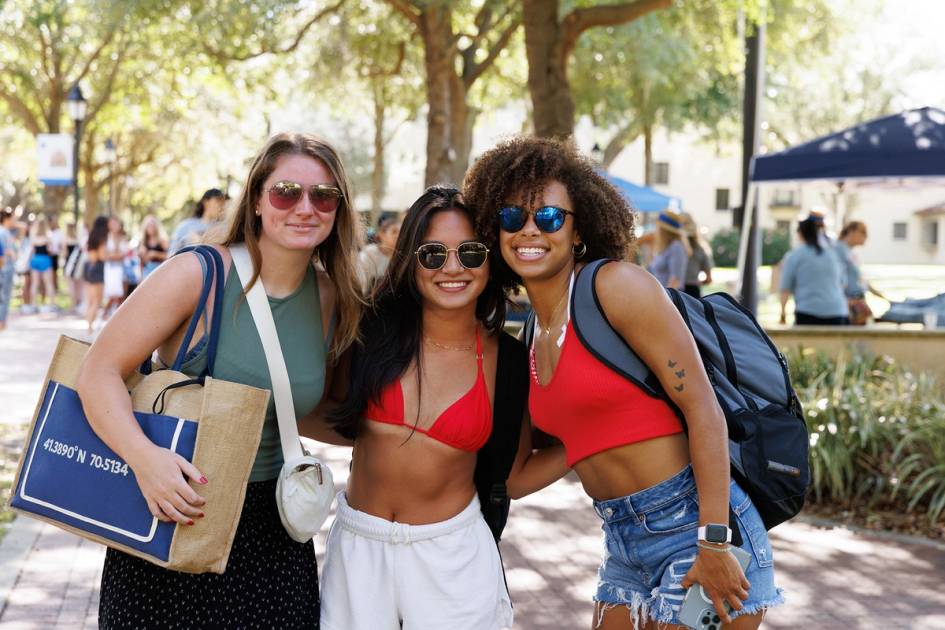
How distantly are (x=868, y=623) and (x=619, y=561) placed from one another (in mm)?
2592

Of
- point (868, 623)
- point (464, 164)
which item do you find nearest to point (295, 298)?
point (868, 623)

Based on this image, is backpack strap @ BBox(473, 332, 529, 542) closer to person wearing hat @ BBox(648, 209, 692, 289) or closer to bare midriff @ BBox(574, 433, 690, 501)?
bare midriff @ BBox(574, 433, 690, 501)

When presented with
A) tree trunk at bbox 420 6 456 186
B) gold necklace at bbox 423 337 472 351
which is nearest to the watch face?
gold necklace at bbox 423 337 472 351

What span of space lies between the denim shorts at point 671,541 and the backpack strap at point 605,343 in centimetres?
28

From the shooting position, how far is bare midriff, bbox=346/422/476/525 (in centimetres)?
319

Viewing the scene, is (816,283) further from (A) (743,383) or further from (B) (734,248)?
(B) (734,248)

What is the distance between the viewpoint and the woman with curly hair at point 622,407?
2789 millimetres

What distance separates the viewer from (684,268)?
42.4 feet

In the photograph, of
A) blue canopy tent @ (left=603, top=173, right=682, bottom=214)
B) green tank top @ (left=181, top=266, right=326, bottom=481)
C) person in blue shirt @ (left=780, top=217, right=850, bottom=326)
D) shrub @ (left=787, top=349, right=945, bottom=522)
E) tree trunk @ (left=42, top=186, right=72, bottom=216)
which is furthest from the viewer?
tree trunk @ (left=42, top=186, right=72, bottom=216)

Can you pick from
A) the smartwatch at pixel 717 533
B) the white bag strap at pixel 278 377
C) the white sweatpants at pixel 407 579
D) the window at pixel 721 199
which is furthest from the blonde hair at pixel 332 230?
the window at pixel 721 199

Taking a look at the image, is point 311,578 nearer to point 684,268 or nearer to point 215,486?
point 215,486

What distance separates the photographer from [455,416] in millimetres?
3178

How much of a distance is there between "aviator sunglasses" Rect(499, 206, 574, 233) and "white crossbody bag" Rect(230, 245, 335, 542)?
2.25 feet

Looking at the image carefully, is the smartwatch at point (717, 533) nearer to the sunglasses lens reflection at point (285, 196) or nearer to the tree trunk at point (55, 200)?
the sunglasses lens reflection at point (285, 196)
